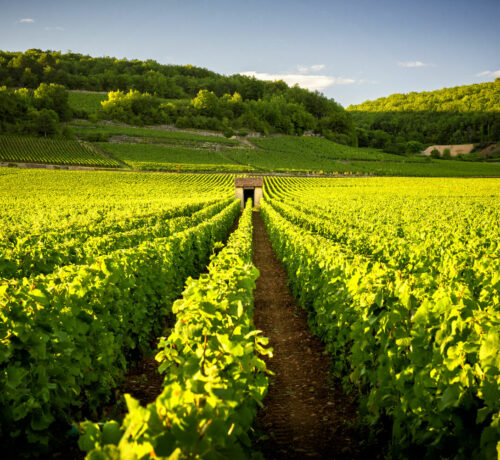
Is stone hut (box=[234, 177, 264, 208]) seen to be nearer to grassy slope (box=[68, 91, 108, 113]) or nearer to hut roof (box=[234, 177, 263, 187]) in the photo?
hut roof (box=[234, 177, 263, 187])

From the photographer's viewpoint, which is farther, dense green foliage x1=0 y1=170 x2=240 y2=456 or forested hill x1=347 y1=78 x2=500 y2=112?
forested hill x1=347 y1=78 x2=500 y2=112

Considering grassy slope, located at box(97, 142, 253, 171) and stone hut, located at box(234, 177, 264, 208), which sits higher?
grassy slope, located at box(97, 142, 253, 171)

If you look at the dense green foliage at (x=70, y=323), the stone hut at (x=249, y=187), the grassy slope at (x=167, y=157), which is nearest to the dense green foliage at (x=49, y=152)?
the grassy slope at (x=167, y=157)

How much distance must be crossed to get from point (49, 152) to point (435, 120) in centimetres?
13835

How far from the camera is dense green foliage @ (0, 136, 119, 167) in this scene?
7138 centimetres

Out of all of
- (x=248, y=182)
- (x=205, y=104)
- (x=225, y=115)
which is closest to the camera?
(x=248, y=182)

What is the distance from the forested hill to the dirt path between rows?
6323 inches

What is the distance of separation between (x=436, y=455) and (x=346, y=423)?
1965mm

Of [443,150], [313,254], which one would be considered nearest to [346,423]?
[313,254]

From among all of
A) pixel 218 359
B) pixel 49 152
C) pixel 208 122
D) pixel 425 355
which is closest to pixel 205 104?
pixel 208 122

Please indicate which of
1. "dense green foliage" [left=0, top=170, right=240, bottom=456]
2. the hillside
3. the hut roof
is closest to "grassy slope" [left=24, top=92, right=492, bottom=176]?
the hillside

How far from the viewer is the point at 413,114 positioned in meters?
157

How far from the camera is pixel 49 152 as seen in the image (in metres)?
76.2

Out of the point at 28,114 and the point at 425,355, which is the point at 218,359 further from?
the point at 28,114
